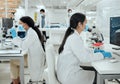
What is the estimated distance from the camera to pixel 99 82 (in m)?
1.67

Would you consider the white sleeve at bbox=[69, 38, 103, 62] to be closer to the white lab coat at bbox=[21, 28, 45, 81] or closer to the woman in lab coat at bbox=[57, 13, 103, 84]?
the woman in lab coat at bbox=[57, 13, 103, 84]

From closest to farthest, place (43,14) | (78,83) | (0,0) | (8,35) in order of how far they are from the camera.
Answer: (78,83) < (8,35) < (43,14) < (0,0)

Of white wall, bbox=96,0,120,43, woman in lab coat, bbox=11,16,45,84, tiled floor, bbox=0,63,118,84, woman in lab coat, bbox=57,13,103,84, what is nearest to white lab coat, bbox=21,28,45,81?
woman in lab coat, bbox=11,16,45,84

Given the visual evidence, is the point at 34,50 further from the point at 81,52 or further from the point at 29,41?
the point at 81,52

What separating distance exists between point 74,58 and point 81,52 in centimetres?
Result: 15

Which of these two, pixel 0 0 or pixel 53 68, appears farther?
pixel 0 0

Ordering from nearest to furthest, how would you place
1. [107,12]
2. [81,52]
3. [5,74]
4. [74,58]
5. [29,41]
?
[81,52]
[74,58]
[29,41]
[5,74]
[107,12]

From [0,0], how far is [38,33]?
7298mm

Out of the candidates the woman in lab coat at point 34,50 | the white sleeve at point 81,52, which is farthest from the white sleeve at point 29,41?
the white sleeve at point 81,52

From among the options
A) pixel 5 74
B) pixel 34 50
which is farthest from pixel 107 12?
pixel 34 50

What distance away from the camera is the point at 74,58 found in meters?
2.11

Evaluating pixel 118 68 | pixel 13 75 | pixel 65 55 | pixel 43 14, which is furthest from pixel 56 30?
pixel 118 68

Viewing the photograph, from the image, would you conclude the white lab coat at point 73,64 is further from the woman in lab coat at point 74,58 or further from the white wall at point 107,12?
the white wall at point 107,12

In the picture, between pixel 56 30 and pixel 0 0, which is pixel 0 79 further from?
pixel 0 0
